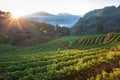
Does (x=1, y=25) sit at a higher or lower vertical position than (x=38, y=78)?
higher

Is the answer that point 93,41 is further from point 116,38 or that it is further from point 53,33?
point 53,33

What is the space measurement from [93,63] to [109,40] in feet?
157

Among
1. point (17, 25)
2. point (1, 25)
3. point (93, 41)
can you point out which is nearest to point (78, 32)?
point (17, 25)

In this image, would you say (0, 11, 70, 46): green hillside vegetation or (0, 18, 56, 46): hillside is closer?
(0, 11, 70, 46): green hillside vegetation

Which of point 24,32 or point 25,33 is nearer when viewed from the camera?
point 25,33

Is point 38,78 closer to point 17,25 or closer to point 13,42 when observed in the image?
point 13,42

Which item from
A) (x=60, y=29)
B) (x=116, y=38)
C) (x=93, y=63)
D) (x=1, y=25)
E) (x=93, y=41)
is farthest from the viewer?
(x=60, y=29)

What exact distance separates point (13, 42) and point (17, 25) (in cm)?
4176

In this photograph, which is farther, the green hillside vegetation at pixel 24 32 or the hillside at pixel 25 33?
the hillside at pixel 25 33

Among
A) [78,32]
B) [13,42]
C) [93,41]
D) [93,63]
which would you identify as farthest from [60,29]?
[93,63]

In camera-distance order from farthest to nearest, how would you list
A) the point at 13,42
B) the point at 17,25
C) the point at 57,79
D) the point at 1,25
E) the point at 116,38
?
the point at 17,25
the point at 1,25
the point at 13,42
the point at 116,38
the point at 57,79

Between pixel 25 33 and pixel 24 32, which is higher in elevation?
pixel 24 32

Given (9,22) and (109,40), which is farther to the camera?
(9,22)

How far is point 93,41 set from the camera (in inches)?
2965
